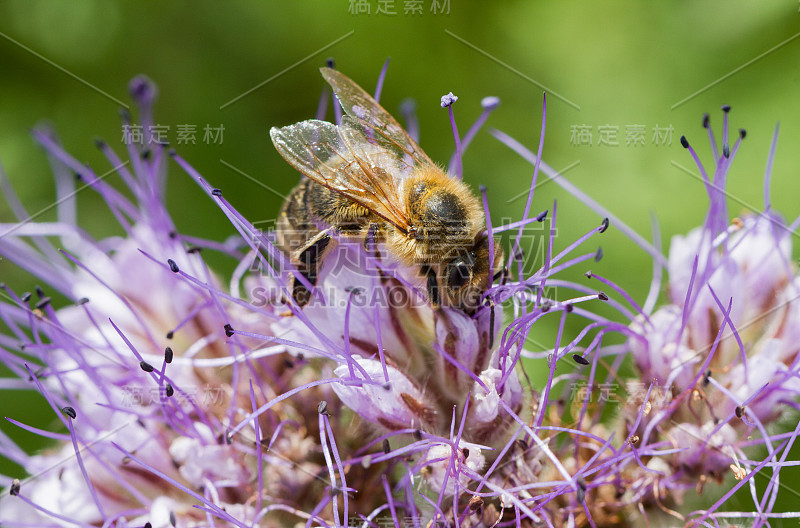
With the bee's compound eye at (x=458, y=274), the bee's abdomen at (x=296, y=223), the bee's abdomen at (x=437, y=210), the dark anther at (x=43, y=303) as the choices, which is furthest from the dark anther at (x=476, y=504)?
the dark anther at (x=43, y=303)

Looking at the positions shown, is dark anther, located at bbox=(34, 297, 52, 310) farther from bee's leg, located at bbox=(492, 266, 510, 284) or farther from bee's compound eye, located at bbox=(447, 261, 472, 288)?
bee's leg, located at bbox=(492, 266, 510, 284)

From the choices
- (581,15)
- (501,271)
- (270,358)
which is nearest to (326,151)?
(501,271)

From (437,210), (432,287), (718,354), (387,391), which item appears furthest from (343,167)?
(718,354)

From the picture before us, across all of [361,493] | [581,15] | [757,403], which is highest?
[581,15]

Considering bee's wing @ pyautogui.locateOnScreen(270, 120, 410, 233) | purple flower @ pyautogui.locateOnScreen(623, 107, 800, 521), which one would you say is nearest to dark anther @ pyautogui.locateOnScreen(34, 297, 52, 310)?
bee's wing @ pyautogui.locateOnScreen(270, 120, 410, 233)

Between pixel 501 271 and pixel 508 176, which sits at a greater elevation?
pixel 508 176

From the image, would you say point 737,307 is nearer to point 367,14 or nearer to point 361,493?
point 361,493

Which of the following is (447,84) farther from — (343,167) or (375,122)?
(343,167)
